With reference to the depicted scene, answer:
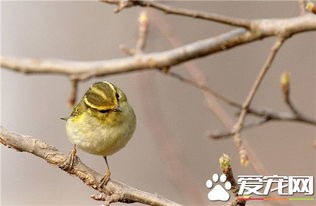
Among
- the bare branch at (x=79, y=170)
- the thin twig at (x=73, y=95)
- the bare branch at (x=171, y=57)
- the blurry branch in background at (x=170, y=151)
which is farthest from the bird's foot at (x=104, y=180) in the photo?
the blurry branch in background at (x=170, y=151)

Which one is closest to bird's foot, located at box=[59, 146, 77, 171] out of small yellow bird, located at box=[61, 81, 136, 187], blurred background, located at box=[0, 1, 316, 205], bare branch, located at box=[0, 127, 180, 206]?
bare branch, located at box=[0, 127, 180, 206]

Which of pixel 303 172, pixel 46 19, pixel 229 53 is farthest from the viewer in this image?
pixel 46 19

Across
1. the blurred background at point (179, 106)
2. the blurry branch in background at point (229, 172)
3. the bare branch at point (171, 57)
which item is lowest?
the blurry branch in background at point (229, 172)

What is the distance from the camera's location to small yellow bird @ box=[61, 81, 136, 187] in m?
2.14

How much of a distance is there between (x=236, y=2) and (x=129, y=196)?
165 inches

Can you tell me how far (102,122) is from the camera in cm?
224

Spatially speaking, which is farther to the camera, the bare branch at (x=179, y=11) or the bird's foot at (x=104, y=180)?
the bare branch at (x=179, y=11)

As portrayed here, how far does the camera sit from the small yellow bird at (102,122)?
2143 mm

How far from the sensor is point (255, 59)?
5.50m

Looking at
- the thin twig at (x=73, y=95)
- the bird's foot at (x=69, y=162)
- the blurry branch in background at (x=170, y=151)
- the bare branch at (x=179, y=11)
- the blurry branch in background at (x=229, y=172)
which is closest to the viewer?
the blurry branch in background at (x=229, y=172)

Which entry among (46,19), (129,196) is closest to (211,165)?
(46,19)

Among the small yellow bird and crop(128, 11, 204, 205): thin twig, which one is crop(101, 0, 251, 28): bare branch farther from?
crop(128, 11, 204, 205): thin twig

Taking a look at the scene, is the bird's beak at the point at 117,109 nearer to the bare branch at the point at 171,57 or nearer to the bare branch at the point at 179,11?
the bare branch at the point at 171,57

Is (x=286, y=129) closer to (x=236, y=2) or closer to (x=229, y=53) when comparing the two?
(x=229, y=53)
